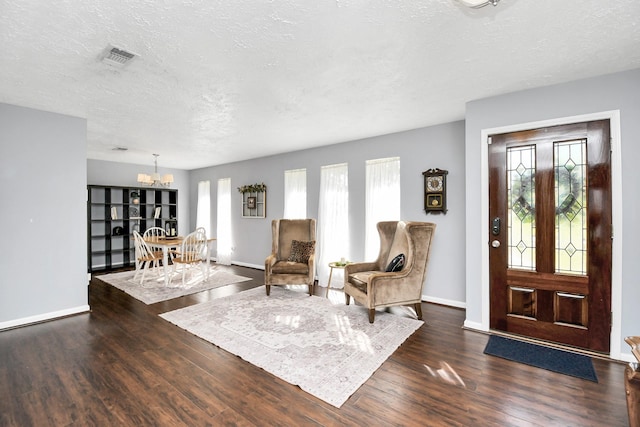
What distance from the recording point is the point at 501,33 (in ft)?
6.68

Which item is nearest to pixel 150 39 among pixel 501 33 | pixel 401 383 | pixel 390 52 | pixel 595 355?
pixel 390 52

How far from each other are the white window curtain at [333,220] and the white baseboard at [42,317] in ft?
11.4

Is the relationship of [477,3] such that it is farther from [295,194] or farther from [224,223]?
[224,223]

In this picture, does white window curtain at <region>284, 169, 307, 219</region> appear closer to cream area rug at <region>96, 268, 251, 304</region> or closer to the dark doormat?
cream area rug at <region>96, 268, 251, 304</region>

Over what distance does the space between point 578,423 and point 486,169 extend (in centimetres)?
229

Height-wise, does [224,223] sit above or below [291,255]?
above

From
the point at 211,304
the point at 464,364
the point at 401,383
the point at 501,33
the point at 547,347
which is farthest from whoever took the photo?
the point at 211,304

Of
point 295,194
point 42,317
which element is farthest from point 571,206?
point 42,317

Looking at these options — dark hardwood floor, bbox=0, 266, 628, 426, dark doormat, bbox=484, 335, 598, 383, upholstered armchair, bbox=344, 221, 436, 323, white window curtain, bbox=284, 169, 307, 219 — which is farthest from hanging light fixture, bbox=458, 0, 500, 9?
white window curtain, bbox=284, 169, 307, 219

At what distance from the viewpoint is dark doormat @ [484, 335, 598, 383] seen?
2404 millimetres

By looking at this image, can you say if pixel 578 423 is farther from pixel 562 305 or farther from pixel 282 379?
pixel 282 379

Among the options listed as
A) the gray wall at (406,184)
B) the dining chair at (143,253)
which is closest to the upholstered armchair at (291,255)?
the gray wall at (406,184)

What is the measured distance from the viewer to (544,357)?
8.62ft

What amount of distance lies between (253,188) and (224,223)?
55.9 inches
